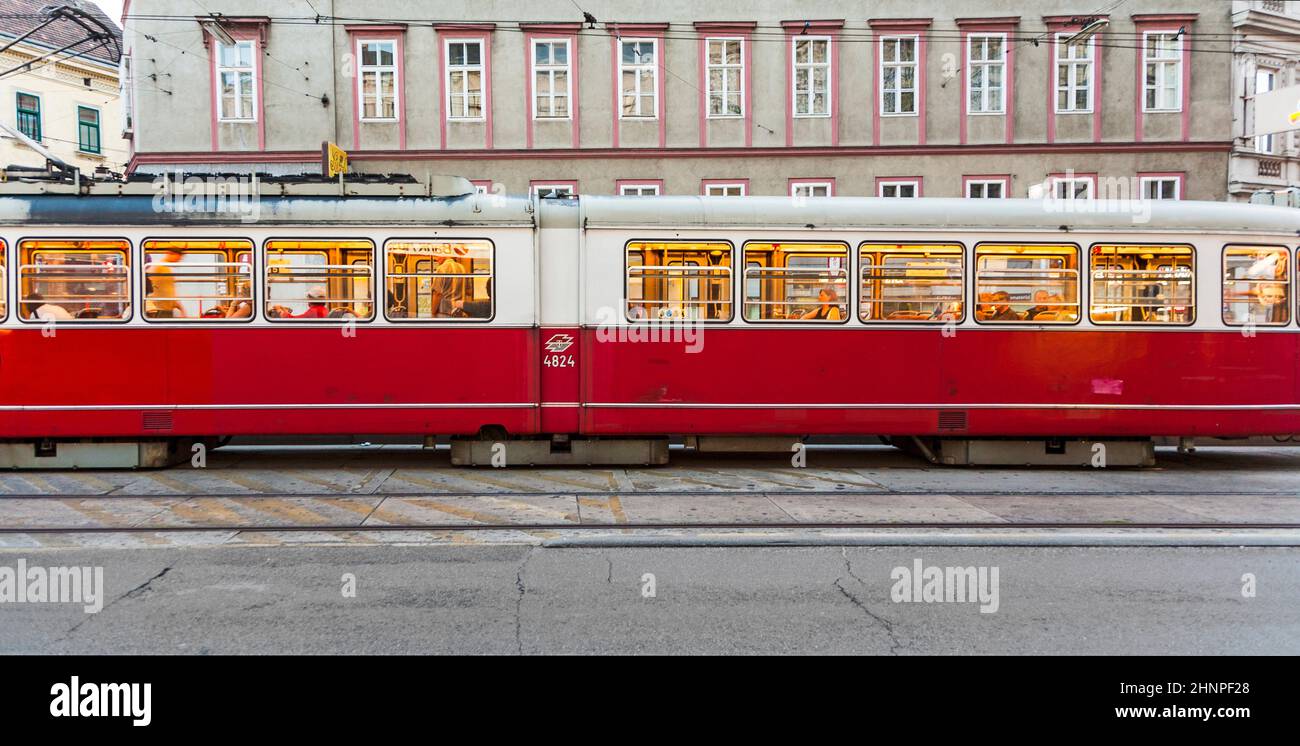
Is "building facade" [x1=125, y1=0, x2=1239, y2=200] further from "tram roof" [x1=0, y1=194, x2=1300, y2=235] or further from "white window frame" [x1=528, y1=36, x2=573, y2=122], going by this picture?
"tram roof" [x1=0, y1=194, x2=1300, y2=235]

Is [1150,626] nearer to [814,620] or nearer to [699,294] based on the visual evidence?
[814,620]

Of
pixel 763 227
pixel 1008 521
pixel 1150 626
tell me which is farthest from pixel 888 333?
pixel 1150 626

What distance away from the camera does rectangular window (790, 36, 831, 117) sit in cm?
2038

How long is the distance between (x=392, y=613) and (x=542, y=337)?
500 centimetres

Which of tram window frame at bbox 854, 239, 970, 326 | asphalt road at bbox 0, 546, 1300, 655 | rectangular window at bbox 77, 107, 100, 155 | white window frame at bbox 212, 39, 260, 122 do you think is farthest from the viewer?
rectangular window at bbox 77, 107, 100, 155

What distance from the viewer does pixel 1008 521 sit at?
7086 millimetres

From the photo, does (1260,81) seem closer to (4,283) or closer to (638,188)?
(638,188)

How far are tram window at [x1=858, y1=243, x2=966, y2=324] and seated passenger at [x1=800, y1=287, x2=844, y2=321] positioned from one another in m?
0.29

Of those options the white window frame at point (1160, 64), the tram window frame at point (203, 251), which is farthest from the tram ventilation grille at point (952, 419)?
the white window frame at point (1160, 64)

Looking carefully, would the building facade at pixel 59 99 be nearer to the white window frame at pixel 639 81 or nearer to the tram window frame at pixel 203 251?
the white window frame at pixel 639 81

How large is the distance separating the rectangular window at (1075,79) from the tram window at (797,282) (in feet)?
48.4

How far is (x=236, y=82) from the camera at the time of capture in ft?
66.1

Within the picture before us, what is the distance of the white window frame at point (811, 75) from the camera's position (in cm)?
2036

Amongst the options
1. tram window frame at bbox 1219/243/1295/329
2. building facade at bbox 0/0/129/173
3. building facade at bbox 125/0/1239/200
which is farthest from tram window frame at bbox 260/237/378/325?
building facade at bbox 0/0/129/173
